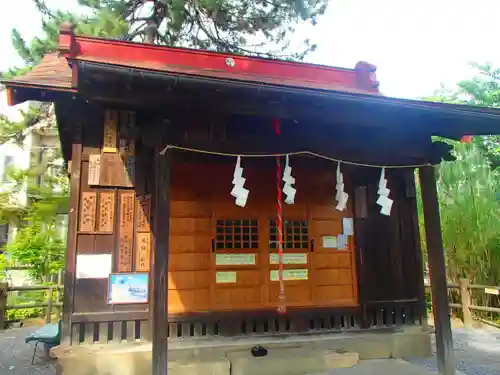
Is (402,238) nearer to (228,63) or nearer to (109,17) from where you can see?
(228,63)

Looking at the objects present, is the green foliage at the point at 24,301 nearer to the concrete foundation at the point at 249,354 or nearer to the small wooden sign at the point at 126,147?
the concrete foundation at the point at 249,354

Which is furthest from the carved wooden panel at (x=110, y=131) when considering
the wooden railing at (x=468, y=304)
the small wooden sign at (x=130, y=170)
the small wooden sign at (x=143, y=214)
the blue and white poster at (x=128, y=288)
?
→ the wooden railing at (x=468, y=304)

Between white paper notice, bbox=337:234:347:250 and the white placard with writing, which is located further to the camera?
white paper notice, bbox=337:234:347:250

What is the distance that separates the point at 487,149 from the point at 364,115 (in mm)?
14267

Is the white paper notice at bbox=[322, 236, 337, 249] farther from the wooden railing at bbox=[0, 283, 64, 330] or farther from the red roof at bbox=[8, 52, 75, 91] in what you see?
the wooden railing at bbox=[0, 283, 64, 330]

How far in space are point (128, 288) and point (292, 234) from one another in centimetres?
279

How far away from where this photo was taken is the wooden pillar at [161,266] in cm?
458

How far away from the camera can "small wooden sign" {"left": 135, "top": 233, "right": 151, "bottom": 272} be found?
5.96 meters

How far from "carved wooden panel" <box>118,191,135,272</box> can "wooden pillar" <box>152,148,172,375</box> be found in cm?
135

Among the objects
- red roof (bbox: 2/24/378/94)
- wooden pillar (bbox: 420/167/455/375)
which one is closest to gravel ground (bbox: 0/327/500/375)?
wooden pillar (bbox: 420/167/455/375)

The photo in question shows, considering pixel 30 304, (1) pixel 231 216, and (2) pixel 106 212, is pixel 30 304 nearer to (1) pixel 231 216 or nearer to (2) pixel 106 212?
(2) pixel 106 212

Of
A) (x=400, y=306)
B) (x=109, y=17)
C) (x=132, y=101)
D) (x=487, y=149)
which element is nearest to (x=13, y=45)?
(x=109, y=17)

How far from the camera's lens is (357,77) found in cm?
862

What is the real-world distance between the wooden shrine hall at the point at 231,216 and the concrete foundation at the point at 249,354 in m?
0.03
